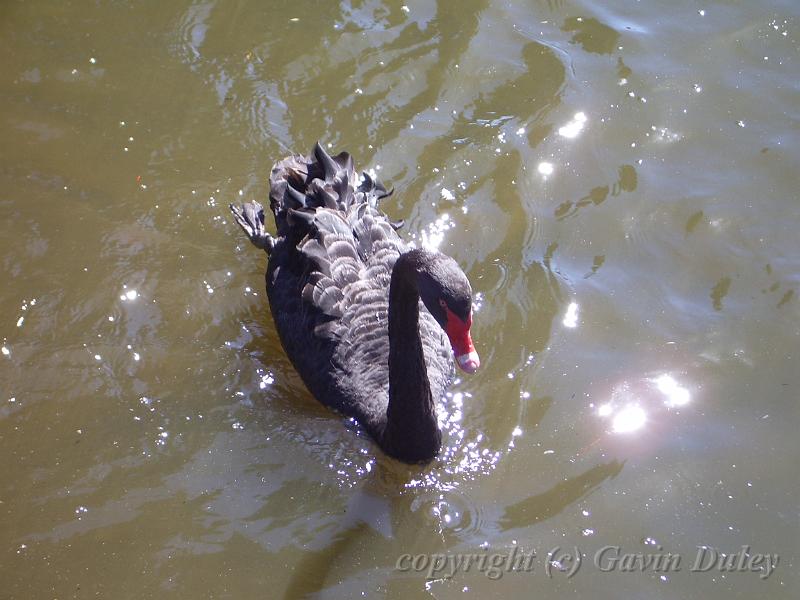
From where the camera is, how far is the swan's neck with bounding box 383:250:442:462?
14.6ft

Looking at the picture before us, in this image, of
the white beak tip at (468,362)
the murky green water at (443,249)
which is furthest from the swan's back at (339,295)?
the white beak tip at (468,362)

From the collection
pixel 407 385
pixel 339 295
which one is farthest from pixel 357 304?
pixel 407 385

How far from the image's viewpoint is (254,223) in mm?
5949

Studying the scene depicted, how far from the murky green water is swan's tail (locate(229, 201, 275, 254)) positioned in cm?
21

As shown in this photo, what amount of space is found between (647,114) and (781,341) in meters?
2.36

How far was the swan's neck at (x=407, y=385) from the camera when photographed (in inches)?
176

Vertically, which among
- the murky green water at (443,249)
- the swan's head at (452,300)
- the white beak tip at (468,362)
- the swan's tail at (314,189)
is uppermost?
the swan's head at (452,300)

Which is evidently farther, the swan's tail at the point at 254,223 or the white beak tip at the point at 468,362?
the swan's tail at the point at 254,223

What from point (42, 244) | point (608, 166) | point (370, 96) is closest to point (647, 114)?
point (608, 166)

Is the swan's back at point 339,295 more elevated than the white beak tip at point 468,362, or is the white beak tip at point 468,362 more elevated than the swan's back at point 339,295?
the white beak tip at point 468,362

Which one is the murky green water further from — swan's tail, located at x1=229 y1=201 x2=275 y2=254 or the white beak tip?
the white beak tip

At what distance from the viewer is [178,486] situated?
4.80 metres

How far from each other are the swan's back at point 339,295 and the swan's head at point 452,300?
101 cm

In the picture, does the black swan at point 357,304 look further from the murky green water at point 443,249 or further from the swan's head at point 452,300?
the murky green water at point 443,249
